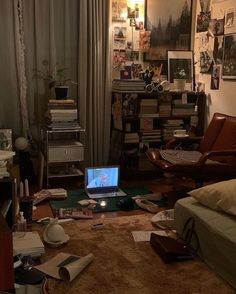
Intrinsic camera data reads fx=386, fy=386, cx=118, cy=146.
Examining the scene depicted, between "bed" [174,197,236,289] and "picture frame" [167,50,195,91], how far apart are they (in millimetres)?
2367

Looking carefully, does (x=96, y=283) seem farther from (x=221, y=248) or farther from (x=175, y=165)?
(x=175, y=165)

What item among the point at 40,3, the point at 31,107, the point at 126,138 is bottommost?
the point at 126,138

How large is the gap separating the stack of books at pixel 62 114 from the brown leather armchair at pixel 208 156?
0.91m

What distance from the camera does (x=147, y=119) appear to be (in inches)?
175

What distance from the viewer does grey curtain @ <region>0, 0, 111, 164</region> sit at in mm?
4113

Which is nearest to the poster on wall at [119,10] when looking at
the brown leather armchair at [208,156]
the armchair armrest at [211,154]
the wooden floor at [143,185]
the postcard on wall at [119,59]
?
the postcard on wall at [119,59]

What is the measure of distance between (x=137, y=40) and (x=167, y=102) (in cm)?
82

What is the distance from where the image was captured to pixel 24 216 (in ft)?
10.2

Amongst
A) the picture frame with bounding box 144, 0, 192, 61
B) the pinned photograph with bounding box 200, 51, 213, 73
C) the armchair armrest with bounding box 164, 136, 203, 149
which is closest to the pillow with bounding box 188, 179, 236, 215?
the armchair armrest with bounding box 164, 136, 203, 149

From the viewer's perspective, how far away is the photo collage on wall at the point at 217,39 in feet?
13.5

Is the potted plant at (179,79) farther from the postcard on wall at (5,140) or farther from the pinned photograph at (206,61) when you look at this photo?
the postcard on wall at (5,140)

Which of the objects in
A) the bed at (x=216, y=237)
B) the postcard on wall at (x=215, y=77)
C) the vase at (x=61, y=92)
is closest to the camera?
the bed at (x=216, y=237)

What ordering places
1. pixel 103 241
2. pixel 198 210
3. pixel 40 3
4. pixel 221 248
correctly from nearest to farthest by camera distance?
pixel 221 248 → pixel 198 210 → pixel 103 241 → pixel 40 3

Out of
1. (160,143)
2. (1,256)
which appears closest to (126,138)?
(160,143)
